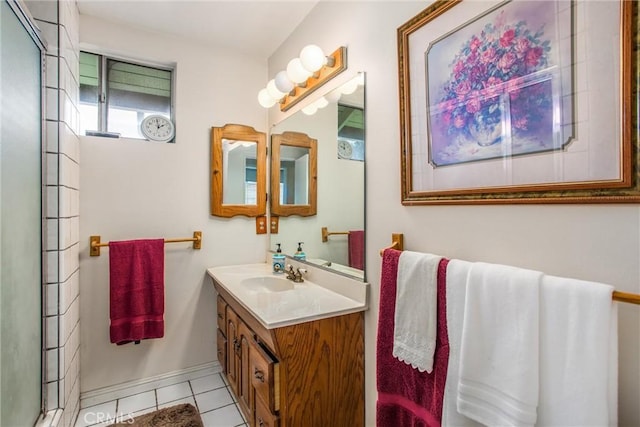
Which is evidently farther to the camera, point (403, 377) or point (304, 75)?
point (304, 75)

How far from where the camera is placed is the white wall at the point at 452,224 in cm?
69

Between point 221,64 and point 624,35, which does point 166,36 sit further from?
point 624,35

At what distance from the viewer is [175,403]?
6.18 ft

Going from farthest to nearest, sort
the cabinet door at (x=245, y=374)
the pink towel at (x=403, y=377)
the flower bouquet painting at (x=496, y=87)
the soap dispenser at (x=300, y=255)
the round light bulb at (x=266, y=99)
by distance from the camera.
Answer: the round light bulb at (x=266, y=99)
the soap dispenser at (x=300, y=255)
the cabinet door at (x=245, y=374)
the pink towel at (x=403, y=377)
the flower bouquet painting at (x=496, y=87)

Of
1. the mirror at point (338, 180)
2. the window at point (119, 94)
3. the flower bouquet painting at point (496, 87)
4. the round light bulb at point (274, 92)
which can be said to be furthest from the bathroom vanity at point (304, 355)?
the window at point (119, 94)

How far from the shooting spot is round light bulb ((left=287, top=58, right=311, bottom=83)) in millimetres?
1712

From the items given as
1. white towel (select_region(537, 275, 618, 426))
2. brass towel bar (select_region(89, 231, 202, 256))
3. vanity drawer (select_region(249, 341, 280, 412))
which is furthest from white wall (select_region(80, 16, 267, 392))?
white towel (select_region(537, 275, 618, 426))

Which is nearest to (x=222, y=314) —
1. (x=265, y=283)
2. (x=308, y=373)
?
(x=265, y=283)

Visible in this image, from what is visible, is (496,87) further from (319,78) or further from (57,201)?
(57,201)

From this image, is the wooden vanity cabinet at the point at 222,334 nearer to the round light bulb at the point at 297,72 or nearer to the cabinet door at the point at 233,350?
the cabinet door at the point at 233,350

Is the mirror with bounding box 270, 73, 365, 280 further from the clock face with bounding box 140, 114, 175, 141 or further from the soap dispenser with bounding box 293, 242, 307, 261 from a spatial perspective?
the clock face with bounding box 140, 114, 175, 141

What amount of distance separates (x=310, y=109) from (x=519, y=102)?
47.8 inches

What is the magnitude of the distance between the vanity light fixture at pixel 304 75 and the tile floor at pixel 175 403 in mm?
1916

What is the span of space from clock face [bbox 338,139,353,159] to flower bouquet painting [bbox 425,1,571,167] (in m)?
0.48
